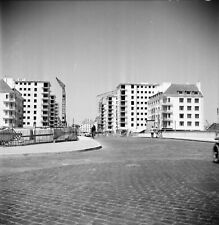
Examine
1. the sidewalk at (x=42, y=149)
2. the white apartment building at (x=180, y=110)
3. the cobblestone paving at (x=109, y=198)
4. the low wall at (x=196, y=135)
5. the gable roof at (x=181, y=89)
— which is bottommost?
the low wall at (x=196, y=135)

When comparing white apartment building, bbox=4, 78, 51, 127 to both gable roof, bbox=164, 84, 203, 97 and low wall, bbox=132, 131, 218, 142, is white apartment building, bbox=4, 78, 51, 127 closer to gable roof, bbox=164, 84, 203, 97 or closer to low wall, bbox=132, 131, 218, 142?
gable roof, bbox=164, 84, 203, 97

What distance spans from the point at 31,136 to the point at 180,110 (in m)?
78.8

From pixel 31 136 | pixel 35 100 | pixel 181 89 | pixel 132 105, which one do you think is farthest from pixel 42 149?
pixel 132 105

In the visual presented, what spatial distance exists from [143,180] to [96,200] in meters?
2.40

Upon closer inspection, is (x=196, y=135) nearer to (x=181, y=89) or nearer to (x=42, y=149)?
(x=42, y=149)

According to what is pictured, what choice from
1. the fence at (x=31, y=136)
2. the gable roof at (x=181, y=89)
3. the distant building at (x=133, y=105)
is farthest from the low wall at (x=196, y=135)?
the distant building at (x=133, y=105)

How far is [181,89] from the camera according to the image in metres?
98.7

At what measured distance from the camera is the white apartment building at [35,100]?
117m

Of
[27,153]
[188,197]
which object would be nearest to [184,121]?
[27,153]

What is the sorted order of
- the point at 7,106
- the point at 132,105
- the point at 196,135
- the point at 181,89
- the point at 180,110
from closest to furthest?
the point at 196,135 → the point at 7,106 → the point at 180,110 → the point at 181,89 → the point at 132,105

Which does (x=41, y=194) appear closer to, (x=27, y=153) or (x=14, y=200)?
(x=14, y=200)

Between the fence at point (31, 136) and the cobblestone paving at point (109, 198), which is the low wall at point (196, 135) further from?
the cobblestone paving at point (109, 198)

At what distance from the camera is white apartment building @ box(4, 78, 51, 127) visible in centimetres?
11669

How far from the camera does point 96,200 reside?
5.36 metres
